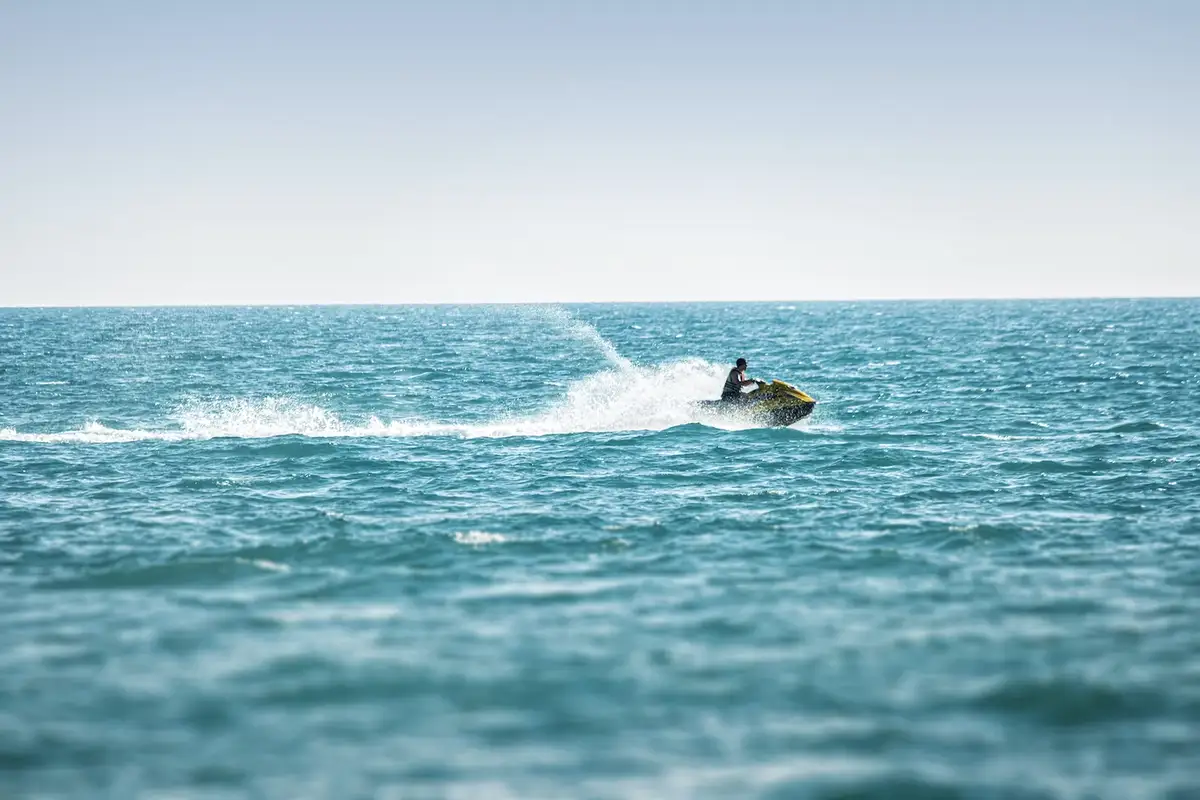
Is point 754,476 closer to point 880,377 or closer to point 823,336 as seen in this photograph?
point 880,377

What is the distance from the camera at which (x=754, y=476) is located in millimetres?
19594

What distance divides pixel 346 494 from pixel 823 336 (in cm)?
8009

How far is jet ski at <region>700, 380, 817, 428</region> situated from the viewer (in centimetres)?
2642

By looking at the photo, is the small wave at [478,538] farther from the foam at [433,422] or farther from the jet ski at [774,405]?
the jet ski at [774,405]

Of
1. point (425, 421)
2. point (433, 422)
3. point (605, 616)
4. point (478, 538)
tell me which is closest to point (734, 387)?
point (433, 422)

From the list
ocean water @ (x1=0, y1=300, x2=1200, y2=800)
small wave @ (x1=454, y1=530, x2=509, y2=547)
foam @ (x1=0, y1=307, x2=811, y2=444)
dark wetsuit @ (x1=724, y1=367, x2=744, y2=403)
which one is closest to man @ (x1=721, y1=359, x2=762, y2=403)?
dark wetsuit @ (x1=724, y1=367, x2=744, y2=403)

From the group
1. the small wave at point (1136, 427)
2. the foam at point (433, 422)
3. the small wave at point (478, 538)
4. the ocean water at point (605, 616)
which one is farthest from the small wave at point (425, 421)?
the small wave at point (478, 538)

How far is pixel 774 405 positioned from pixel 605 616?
1677 cm

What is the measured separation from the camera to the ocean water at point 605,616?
7441mm

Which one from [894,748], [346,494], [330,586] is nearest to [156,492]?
[346,494]

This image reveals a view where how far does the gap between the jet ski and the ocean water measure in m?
1.31

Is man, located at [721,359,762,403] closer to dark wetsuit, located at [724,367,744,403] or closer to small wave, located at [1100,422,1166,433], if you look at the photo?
dark wetsuit, located at [724,367,744,403]

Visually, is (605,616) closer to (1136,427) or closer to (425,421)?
(425,421)

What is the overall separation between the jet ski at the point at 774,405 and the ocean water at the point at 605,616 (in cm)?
131
